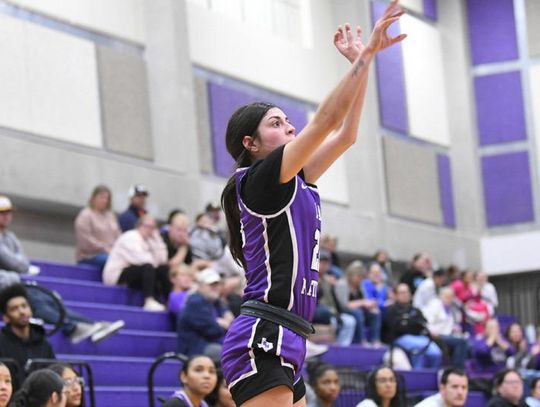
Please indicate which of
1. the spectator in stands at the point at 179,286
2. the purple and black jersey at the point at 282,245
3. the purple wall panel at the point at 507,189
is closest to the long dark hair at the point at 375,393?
the spectator in stands at the point at 179,286

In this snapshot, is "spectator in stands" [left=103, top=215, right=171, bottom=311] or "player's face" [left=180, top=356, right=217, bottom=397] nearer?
"player's face" [left=180, top=356, right=217, bottom=397]

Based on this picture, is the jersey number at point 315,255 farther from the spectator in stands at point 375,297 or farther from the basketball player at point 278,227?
the spectator in stands at point 375,297

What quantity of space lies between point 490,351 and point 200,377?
804 centimetres

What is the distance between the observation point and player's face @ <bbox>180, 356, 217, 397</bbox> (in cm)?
764

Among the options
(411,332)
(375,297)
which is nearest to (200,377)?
(411,332)

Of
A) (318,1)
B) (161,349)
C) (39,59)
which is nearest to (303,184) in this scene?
(161,349)

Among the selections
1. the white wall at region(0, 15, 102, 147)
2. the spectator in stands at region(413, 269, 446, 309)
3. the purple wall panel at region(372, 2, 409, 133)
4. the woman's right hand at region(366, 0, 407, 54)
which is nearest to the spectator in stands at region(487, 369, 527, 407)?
the spectator in stands at region(413, 269, 446, 309)

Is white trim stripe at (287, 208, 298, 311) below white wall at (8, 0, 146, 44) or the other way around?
below

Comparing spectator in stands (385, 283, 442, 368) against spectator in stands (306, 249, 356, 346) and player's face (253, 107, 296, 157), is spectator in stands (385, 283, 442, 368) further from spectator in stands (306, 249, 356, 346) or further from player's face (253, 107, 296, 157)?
player's face (253, 107, 296, 157)

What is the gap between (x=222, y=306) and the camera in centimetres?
1129

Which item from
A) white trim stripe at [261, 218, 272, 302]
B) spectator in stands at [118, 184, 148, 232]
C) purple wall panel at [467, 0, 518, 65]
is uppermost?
purple wall panel at [467, 0, 518, 65]

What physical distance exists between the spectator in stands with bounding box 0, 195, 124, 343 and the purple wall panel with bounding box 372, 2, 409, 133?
9.94 m

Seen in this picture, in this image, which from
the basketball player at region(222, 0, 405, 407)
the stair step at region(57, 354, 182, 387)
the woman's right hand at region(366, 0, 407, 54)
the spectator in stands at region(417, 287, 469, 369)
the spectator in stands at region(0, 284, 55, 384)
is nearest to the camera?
the woman's right hand at region(366, 0, 407, 54)

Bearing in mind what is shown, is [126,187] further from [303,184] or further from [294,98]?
[303,184]
